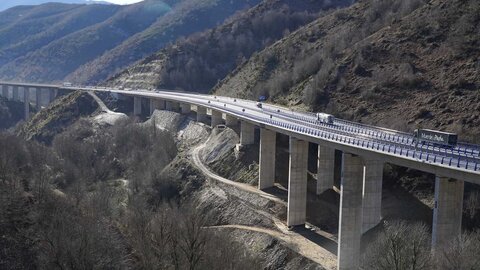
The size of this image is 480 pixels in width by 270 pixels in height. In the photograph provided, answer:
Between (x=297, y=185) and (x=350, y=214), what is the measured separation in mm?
11031

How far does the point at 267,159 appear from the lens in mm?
67312

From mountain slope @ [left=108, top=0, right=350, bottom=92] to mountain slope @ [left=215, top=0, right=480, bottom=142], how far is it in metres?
40.3

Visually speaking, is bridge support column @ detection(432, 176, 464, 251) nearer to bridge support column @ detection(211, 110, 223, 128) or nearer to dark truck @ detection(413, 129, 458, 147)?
dark truck @ detection(413, 129, 458, 147)

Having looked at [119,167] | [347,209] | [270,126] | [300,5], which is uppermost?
[300,5]

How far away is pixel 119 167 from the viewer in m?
86.9

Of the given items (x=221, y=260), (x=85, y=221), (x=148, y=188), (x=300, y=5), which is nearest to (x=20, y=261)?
(x=85, y=221)

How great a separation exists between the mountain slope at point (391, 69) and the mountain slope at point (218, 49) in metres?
40.3

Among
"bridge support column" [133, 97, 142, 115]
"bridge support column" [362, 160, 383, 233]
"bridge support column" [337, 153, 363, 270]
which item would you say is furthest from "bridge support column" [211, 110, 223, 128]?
"bridge support column" [362, 160, 383, 233]

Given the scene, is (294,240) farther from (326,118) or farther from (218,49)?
(218,49)

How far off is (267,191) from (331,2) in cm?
11687

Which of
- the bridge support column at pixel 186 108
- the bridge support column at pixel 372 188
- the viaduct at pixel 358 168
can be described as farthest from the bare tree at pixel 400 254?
the bridge support column at pixel 186 108

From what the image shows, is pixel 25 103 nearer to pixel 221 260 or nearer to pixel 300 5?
pixel 300 5

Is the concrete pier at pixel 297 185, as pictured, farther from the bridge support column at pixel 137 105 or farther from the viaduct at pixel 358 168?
the bridge support column at pixel 137 105

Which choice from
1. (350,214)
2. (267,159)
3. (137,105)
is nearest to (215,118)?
(267,159)
